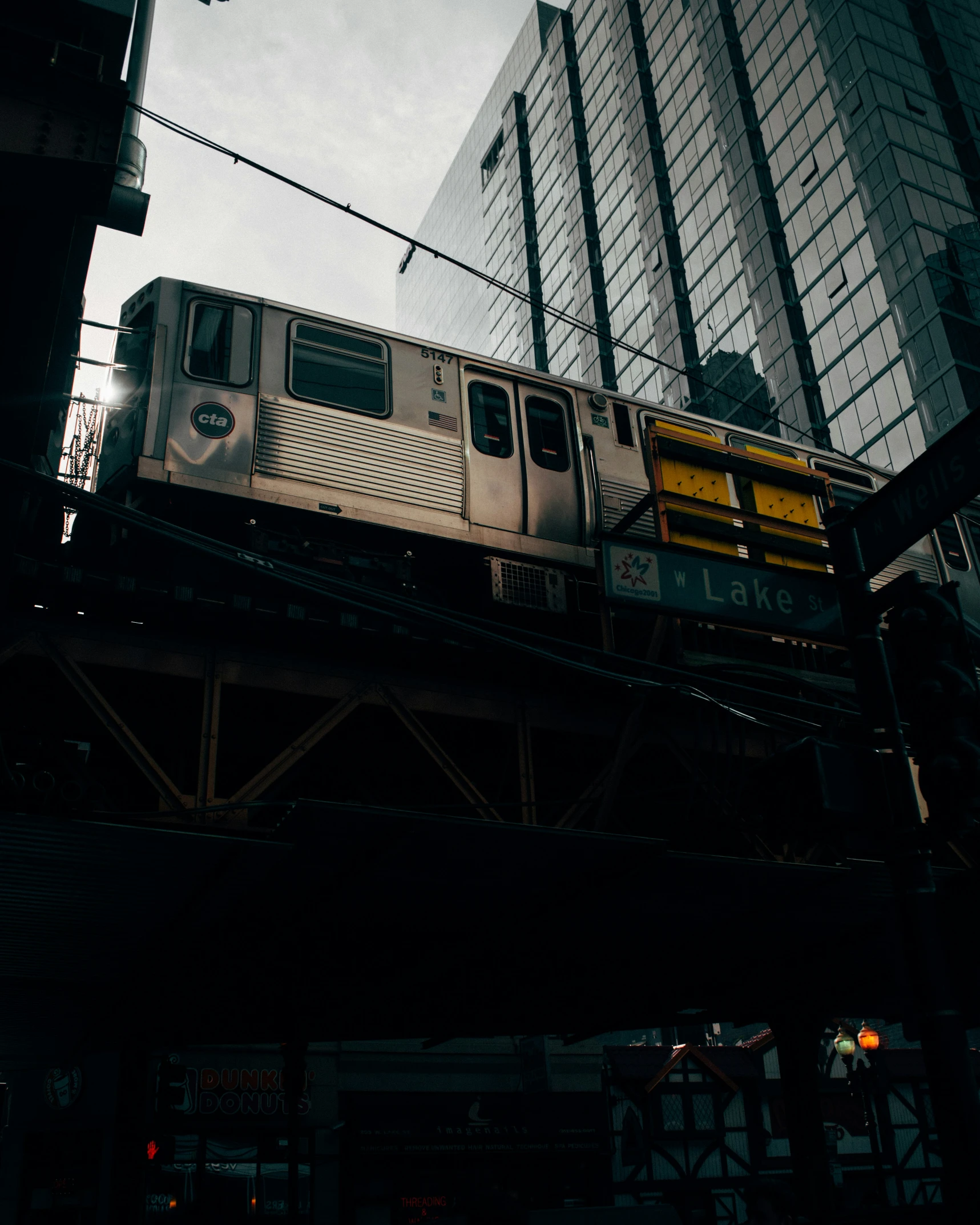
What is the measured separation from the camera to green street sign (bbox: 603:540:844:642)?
7.79m

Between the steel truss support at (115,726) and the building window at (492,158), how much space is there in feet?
306

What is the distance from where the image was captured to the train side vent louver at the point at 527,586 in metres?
12.4

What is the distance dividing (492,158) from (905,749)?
98719mm

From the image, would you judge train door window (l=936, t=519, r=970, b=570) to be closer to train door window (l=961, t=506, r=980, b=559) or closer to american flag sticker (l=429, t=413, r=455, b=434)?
train door window (l=961, t=506, r=980, b=559)

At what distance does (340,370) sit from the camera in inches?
500

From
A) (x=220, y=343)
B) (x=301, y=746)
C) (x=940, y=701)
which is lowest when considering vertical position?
(x=940, y=701)

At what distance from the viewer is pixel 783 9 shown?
205 feet

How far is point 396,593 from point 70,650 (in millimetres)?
3762

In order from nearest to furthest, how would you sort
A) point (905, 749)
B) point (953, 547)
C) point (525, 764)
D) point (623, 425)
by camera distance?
point (905, 749) < point (525, 764) < point (623, 425) < point (953, 547)

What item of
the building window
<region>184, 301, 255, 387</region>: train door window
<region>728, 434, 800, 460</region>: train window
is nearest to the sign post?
<region>184, 301, 255, 387</region>: train door window

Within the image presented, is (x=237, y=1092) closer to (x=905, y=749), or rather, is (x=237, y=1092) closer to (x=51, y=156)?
(x=905, y=749)

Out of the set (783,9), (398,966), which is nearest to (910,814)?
(398,966)

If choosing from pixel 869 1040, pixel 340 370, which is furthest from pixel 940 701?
pixel 869 1040

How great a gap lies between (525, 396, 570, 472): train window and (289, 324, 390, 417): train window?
88.1 inches
